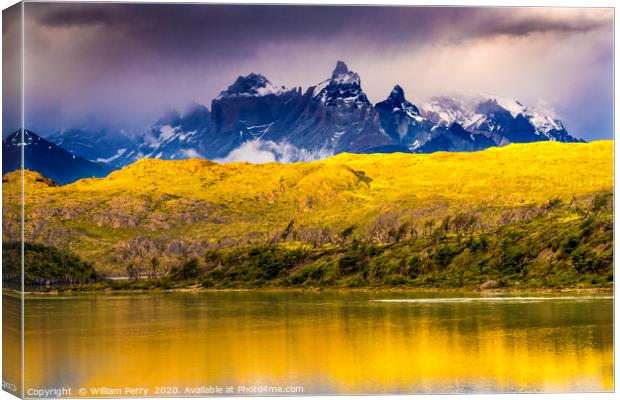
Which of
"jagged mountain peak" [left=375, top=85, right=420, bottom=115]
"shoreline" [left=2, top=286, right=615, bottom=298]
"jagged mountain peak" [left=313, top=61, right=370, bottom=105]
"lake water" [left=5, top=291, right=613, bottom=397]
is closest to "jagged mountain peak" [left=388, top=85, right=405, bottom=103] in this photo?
"jagged mountain peak" [left=375, top=85, right=420, bottom=115]

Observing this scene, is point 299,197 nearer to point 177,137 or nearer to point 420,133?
point 420,133

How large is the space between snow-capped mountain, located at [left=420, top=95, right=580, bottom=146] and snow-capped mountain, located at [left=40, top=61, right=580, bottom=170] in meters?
0.09

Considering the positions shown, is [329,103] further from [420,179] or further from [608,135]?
[420,179]

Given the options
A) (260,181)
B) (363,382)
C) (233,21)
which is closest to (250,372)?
(363,382)

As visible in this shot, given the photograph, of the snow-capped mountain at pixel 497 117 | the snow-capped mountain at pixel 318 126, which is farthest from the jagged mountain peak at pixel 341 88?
the snow-capped mountain at pixel 497 117

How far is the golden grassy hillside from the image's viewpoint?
402 ft

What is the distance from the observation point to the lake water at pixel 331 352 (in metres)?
27.9

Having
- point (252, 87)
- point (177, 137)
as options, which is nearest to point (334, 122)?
point (177, 137)

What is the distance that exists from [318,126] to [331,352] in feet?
196

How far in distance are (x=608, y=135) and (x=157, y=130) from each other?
36.5m

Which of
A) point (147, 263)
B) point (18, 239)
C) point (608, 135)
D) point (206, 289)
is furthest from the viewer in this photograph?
point (147, 263)

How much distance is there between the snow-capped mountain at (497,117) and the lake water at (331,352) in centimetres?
1169

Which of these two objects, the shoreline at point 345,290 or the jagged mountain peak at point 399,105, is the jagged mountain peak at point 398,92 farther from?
the shoreline at point 345,290

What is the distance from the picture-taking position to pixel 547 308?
5491 cm
